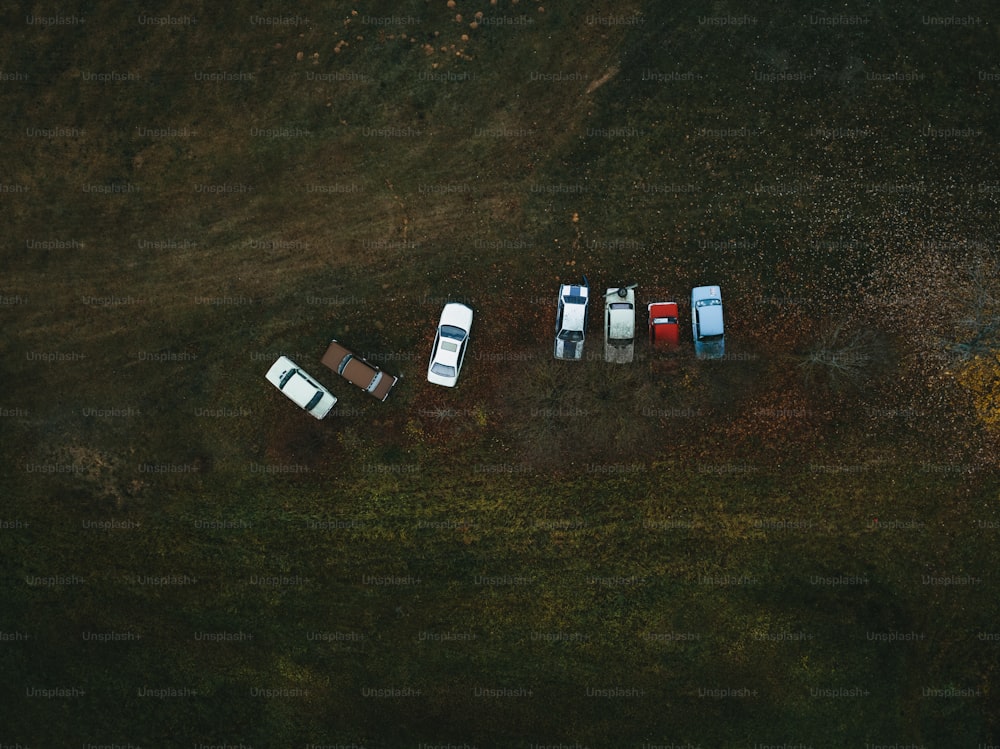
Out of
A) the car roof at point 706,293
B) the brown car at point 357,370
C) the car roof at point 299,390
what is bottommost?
the car roof at point 299,390

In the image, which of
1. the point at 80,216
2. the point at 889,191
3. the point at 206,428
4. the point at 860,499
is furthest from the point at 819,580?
the point at 80,216

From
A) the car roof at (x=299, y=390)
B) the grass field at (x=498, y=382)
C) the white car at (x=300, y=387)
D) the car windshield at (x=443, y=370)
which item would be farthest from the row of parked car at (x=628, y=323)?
the car roof at (x=299, y=390)

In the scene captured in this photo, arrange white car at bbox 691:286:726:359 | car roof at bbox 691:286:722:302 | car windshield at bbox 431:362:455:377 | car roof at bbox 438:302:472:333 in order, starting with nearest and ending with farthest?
white car at bbox 691:286:726:359
car roof at bbox 691:286:722:302
car windshield at bbox 431:362:455:377
car roof at bbox 438:302:472:333

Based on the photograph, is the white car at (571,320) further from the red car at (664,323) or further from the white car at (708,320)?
the white car at (708,320)

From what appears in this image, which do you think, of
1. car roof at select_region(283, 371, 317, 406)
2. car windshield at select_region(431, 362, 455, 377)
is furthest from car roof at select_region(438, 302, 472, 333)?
car roof at select_region(283, 371, 317, 406)

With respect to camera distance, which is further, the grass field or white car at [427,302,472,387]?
the grass field

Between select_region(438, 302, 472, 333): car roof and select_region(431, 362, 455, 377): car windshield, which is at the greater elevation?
select_region(438, 302, 472, 333): car roof

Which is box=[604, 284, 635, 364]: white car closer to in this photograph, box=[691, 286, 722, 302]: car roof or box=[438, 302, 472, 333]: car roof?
box=[691, 286, 722, 302]: car roof

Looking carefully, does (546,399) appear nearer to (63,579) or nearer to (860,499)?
(860,499)
